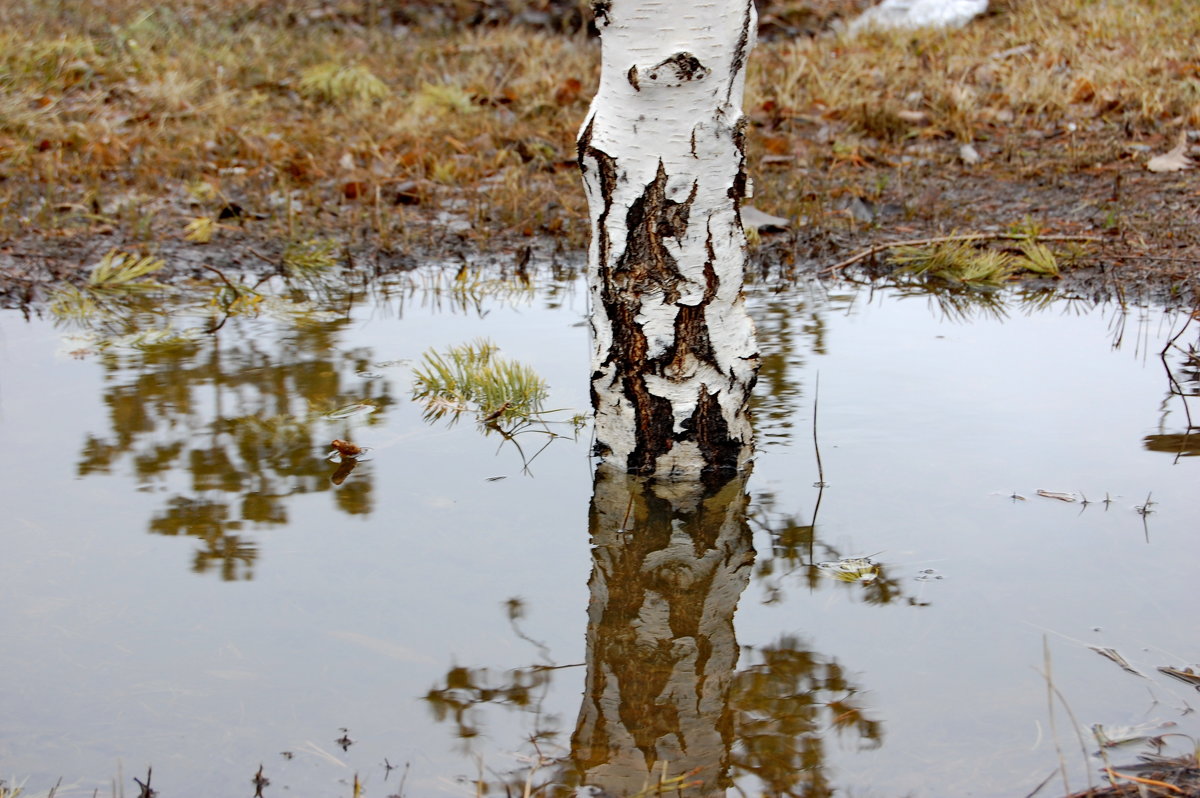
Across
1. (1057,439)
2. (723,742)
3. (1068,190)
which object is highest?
(1068,190)

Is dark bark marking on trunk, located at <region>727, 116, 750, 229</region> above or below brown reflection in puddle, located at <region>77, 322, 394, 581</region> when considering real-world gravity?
above

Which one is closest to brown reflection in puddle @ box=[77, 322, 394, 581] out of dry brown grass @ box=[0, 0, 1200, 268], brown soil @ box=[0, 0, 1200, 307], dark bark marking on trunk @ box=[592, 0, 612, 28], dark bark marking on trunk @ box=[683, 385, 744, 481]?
dark bark marking on trunk @ box=[683, 385, 744, 481]

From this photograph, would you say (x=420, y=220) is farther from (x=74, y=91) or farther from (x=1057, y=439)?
(x=74, y=91)

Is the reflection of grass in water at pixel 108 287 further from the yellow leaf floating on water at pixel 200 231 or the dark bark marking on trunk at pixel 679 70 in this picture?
the dark bark marking on trunk at pixel 679 70

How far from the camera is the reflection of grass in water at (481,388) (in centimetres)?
300

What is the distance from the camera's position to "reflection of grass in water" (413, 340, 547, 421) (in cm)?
300

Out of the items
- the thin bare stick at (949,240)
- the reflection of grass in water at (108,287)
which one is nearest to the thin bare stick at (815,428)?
the thin bare stick at (949,240)

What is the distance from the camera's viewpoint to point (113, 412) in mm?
2975

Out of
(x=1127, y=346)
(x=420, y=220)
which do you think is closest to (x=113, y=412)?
(x=420, y=220)

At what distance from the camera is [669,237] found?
7.63ft

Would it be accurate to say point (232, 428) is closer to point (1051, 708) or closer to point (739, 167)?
point (739, 167)

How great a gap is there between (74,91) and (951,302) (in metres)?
7.16

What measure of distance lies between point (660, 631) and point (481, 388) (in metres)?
1.35

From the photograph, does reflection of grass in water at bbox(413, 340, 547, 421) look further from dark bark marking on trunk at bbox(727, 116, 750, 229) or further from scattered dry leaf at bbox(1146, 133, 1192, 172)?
scattered dry leaf at bbox(1146, 133, 1192, 172)
